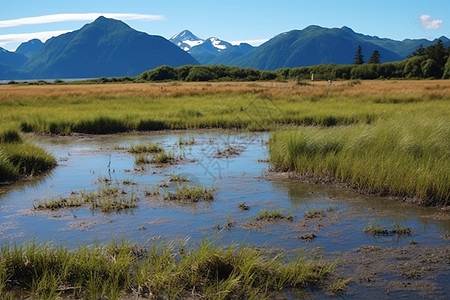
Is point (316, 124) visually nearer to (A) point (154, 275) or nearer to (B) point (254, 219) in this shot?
(B) point (254, 219)

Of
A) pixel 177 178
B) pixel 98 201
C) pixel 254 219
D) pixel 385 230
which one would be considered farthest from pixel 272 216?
pixel 177 178

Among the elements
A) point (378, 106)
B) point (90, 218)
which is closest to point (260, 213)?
point (90, 218)

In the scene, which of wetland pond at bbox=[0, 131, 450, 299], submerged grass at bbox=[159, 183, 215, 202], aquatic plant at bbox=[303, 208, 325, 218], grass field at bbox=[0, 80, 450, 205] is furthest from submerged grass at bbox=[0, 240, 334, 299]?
grass field at bbox=[0, 80, 450, 205]

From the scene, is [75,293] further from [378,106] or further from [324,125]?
[378,106]

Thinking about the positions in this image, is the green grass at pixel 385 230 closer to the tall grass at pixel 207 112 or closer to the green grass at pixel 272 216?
the green grass at pixel 272 216

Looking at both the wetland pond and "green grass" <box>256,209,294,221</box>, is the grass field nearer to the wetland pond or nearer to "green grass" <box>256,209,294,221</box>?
the wetland pond

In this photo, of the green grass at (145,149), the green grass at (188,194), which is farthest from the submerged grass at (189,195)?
the green grass at (145,149)

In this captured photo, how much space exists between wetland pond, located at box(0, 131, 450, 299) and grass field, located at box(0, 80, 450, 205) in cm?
59

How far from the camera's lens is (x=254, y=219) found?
912 centimetres

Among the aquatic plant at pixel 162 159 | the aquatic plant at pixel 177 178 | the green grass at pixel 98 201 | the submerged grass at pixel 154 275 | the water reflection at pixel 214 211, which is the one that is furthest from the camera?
the aquatic plant at pixel 162 159

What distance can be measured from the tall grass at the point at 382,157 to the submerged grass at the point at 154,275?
4.25 meters

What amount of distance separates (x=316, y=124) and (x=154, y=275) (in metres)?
18.5

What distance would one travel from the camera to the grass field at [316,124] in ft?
35.4

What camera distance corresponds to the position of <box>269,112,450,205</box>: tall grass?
998 centimetres
